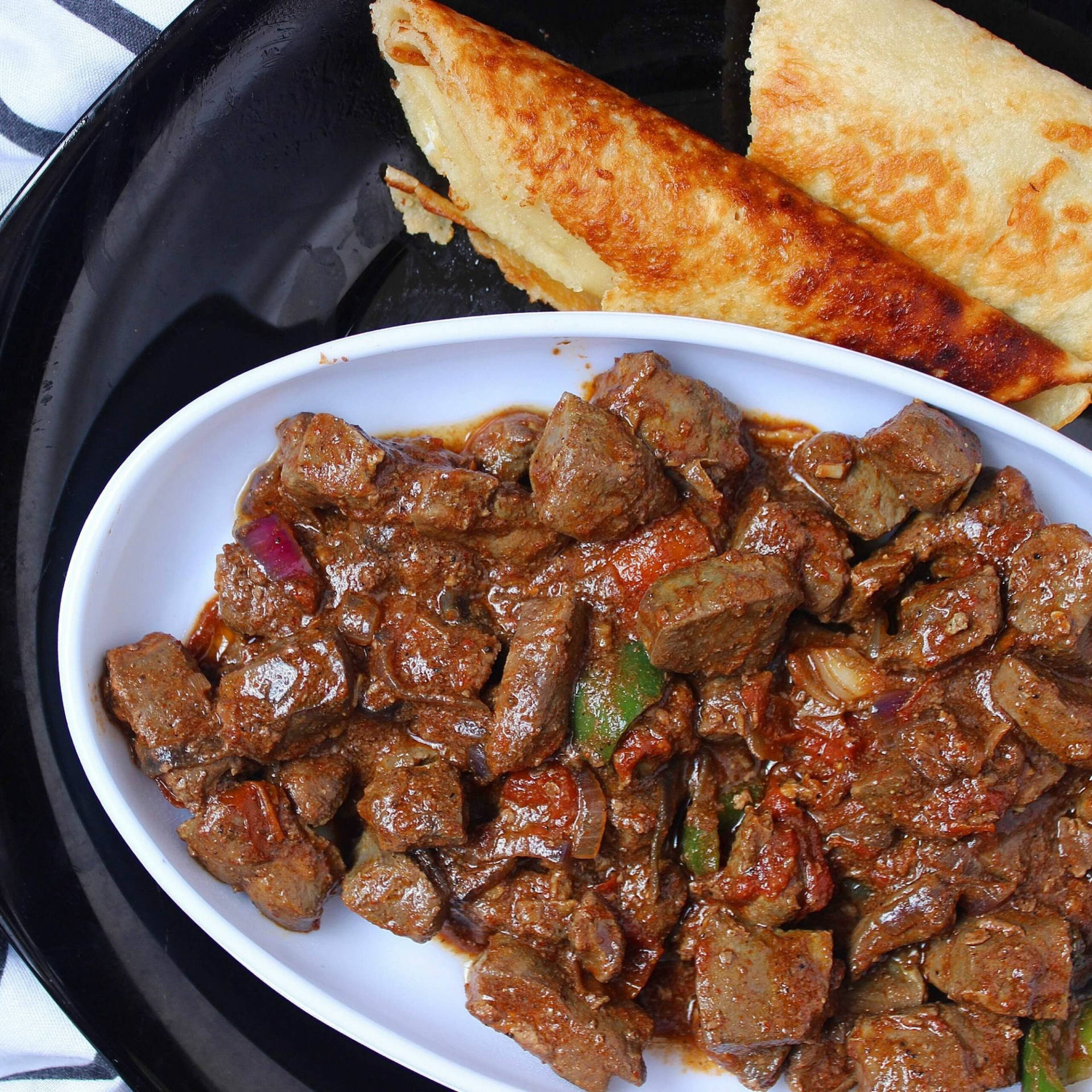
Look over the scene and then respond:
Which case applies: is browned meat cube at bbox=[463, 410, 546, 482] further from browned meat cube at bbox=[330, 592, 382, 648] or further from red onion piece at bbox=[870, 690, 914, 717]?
red onion piece at bbox=[870, 690, 914, 717]

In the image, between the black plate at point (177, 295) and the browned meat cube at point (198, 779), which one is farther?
the black plate at point (177, 295)

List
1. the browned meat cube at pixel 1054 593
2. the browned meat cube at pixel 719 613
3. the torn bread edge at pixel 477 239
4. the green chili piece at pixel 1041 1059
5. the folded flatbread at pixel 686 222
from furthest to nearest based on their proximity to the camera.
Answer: the torn bread edge at pixel 477 239, the folded flatbread at pixel 686 222, the green chili piece at pixel 1041 1059, the browned meat cube at pixel 1054 593, the browned meat cube at pixel 719 613

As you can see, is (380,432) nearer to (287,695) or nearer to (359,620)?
(359,620)

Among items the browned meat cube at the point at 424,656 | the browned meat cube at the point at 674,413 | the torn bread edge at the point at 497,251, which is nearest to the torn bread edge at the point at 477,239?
the torn bread edge at the point at 497,251

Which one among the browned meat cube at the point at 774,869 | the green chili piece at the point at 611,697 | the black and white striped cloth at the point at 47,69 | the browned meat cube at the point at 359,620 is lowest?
the browned meat cube at the point at 774,869

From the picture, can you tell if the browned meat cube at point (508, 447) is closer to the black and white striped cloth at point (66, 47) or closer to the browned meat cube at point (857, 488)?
the browned meat cube at point (857, 488)

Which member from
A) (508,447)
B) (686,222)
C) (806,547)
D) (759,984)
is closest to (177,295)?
(508,447)
